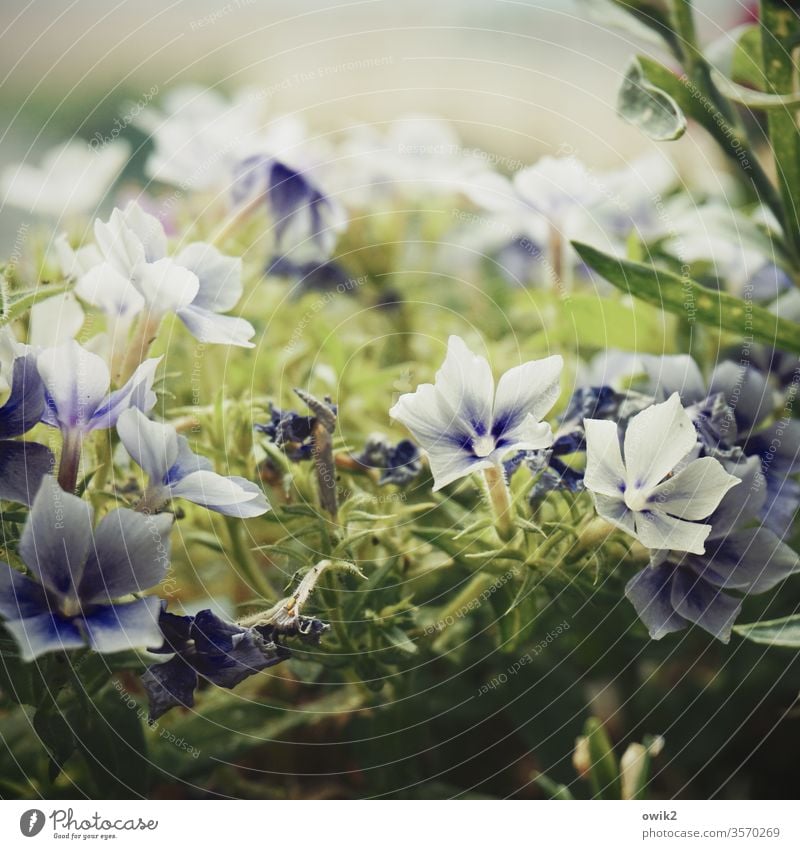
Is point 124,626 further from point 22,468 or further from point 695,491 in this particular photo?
point 695,491

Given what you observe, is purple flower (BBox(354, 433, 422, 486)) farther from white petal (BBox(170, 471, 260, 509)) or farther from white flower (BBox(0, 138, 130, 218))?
white flower (BBox(0, 138, 130, 218))

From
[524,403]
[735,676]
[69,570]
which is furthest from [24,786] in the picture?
[735,676]

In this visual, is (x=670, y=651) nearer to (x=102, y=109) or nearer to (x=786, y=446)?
(x=786, y=446)

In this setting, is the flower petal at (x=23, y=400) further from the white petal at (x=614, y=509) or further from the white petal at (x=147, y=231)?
the white petal at (x=614, y=509)

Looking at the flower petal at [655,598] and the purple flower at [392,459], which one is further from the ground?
the purple flower at [392,459]

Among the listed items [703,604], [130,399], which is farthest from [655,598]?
[130,399]

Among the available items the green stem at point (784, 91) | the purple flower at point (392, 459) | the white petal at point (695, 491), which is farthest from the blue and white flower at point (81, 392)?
the green stem at point (784, 91)
